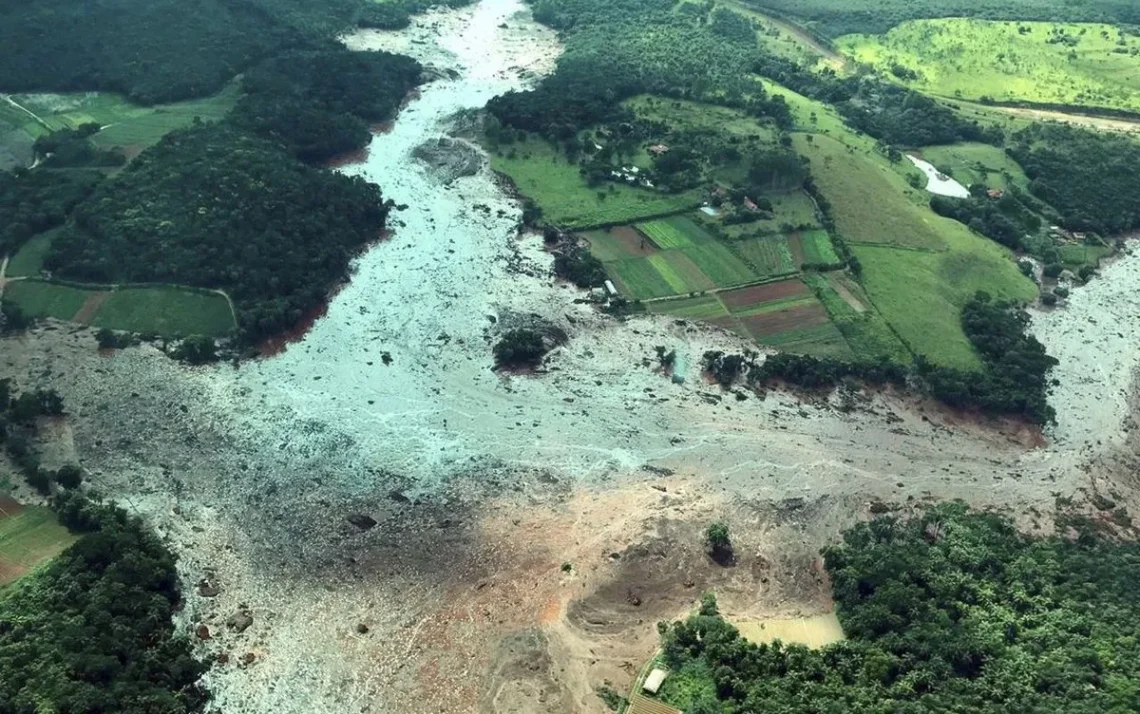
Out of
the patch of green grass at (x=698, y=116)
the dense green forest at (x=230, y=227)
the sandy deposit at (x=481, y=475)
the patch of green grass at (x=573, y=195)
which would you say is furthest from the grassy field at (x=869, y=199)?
the dense green forest at (x=230, y=227)

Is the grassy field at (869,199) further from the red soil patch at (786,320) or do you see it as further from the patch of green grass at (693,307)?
the patch of green grass at (693,307)

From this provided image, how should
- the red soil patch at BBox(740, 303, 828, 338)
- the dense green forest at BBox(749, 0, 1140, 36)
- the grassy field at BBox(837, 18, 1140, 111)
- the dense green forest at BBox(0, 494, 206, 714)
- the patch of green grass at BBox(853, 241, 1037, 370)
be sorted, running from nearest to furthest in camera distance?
the dense green forest at BBox(0, 494, 206, 714) → the patch of green grass at BBox(853, 241, 1037, 370) → the red soil patch at BBox(740, 303, 828, 338) → the grassy field at BBox(837, 18, 1140, 111) → the dense green forest at BBox(749, 0, 1140, 36)

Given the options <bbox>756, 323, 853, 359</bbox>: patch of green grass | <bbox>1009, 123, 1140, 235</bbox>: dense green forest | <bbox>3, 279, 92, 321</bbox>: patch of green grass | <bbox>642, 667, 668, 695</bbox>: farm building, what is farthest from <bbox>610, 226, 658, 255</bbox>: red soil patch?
<bbox>3, 279, 92, 321</bbox>: patch of green grass

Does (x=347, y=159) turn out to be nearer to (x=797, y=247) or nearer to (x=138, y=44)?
(x=138, y=44)

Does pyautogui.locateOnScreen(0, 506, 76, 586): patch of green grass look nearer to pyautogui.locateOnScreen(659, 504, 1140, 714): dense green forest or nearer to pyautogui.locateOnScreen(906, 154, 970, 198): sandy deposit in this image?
pyautogui.locateOnScreen(659, 504, 1140, 714): dense green forest

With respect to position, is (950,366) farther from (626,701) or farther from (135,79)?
(135,79)

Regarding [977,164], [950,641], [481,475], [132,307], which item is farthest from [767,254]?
[132,307]
